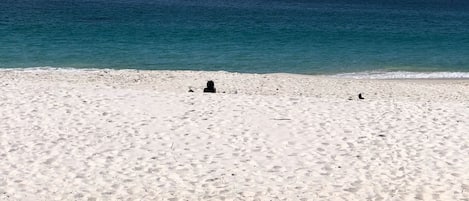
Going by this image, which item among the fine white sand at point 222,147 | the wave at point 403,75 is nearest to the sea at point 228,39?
the wave at point 403,75

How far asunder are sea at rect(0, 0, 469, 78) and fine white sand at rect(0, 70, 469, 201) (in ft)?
64.4

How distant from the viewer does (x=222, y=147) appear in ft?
39.8

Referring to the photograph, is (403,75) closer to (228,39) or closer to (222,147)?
(228,39)

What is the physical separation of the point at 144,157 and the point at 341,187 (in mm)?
3218

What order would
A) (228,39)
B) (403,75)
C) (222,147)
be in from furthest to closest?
(228,39) < (403,75) < (222,147)

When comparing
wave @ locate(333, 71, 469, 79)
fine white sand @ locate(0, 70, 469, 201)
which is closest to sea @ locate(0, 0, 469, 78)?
wave @ locate(333, 71, 469, 79)

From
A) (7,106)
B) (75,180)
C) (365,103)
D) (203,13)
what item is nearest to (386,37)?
(203,13)

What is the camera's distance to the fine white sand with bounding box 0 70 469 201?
397 inches

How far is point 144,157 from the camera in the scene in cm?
1150

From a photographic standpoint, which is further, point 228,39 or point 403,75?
point 228,39

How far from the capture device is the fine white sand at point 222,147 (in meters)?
10.1

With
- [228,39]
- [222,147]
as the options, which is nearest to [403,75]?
[228,39]

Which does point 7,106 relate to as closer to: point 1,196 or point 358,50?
point 1,196

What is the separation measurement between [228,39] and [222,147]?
36675 mm
